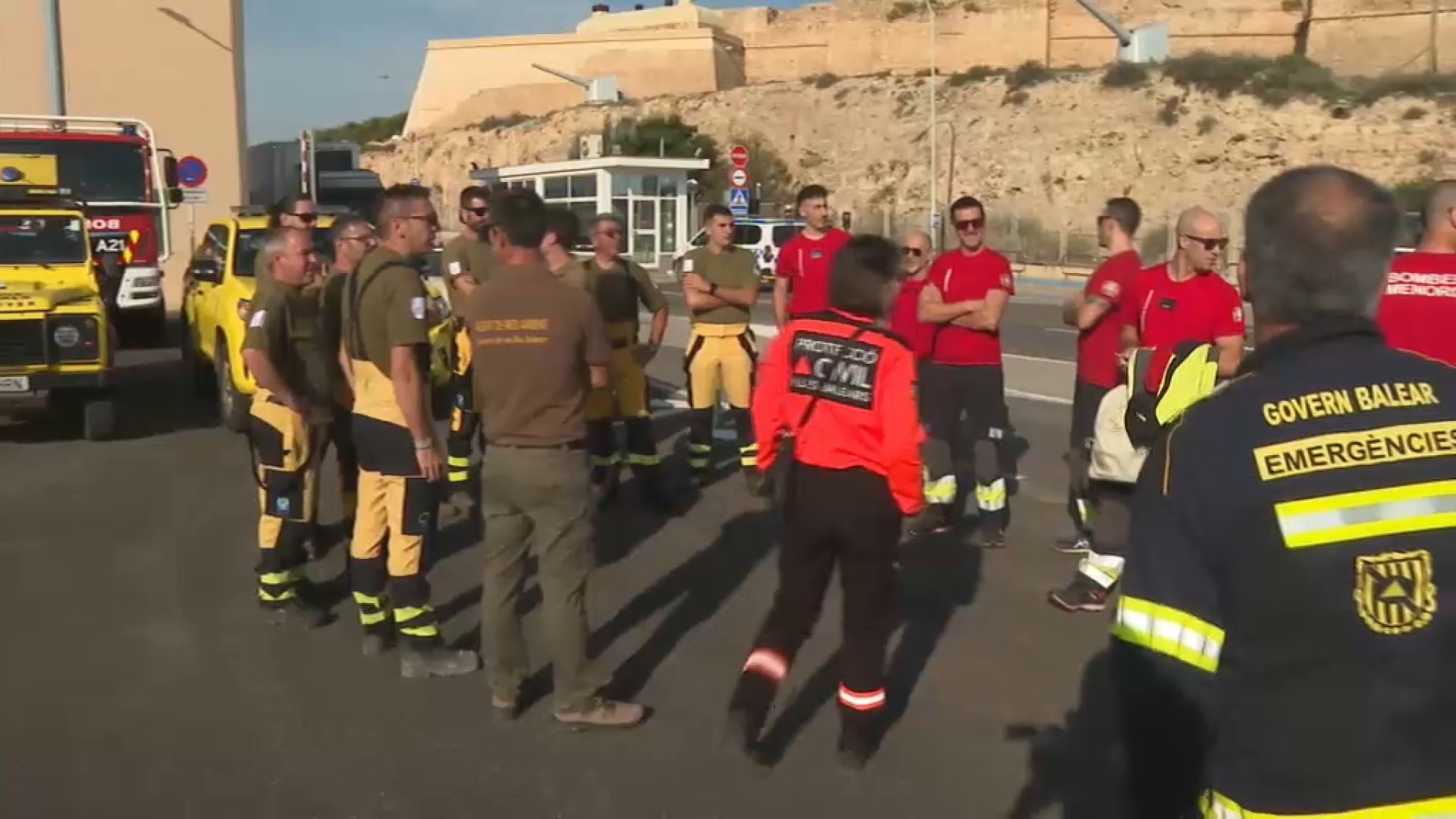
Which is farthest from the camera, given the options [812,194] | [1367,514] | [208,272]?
[208,272]

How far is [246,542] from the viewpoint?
26.5ft

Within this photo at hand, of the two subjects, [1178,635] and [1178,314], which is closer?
[1178,635]

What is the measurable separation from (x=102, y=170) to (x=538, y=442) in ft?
47.1

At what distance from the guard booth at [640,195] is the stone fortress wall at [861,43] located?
89.2ft

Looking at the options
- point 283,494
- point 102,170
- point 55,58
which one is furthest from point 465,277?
point 55,58

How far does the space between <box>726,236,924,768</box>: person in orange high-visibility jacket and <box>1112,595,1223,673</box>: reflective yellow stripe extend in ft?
8.19

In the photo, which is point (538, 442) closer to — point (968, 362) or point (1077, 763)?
point (1077, 763)

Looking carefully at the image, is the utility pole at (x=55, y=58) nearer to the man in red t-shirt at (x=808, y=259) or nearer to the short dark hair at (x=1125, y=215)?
the man in red t-shirt at (x=808, y=259)

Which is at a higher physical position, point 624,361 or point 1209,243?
point 1209,243

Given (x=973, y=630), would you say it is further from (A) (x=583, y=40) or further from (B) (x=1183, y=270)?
(A) (x=583, y=40)

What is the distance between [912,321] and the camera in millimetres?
8039

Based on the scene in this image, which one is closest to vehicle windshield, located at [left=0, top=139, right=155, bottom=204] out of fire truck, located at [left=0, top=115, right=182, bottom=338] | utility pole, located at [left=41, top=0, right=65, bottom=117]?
fire truck, located at [left=0, top=115, right=182, bottom=338]

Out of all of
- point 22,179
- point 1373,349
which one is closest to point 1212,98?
point 22,179

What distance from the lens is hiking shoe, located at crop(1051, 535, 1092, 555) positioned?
25.8 feet
